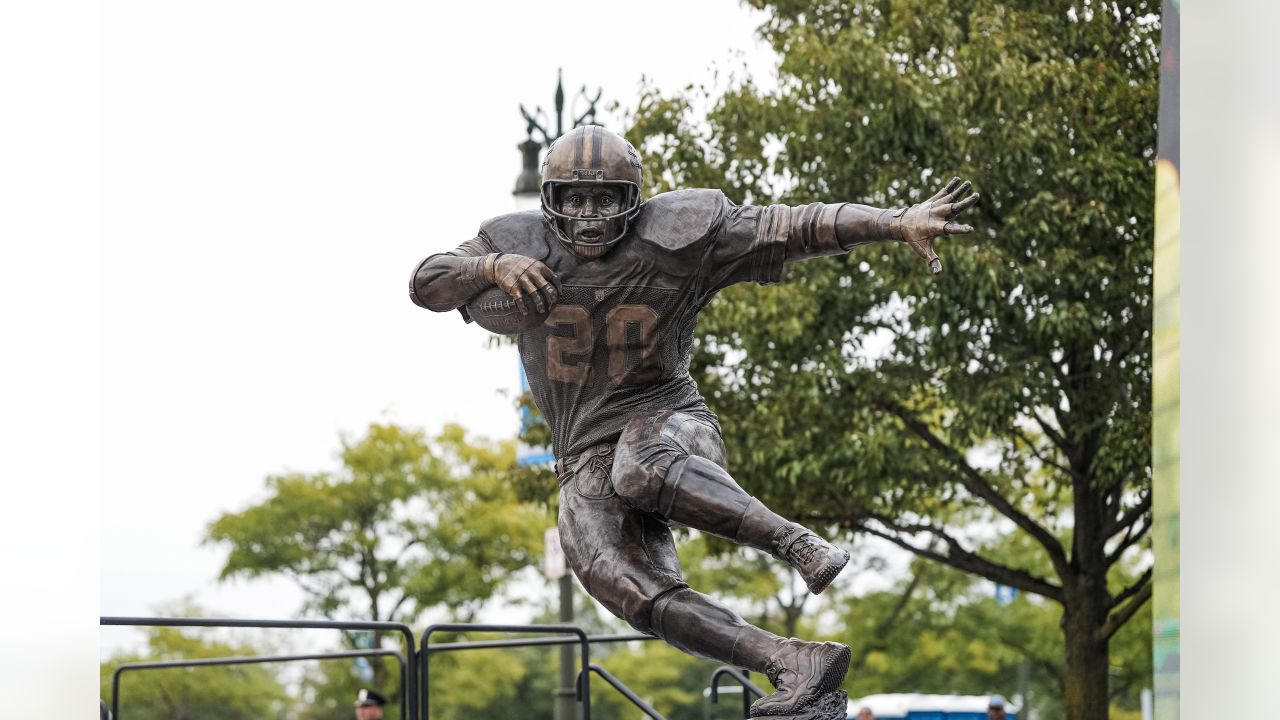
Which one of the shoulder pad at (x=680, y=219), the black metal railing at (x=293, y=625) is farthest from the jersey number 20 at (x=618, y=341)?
the black metal railing at (x=293, y=625)

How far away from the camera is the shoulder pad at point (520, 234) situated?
5.23 meters

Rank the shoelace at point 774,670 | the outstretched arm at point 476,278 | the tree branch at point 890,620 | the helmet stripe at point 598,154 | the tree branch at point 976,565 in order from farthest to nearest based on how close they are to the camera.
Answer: the tree branch at point 890,620 → the tree branch at point 976,565 → the helmet stripe at point 598,154 → the outstretched arm at point 476,278 → the shoelace at point 774,670

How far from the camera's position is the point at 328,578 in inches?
1105

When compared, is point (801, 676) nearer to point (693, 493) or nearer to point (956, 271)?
point (693, 493)

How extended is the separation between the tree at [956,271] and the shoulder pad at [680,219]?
726 cm

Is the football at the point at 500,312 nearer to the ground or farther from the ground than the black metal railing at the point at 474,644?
farther from the ground

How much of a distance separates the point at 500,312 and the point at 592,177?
0.53 m

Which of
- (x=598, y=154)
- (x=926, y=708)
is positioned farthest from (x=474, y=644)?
(x=926, y=708)

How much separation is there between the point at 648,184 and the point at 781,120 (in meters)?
1.26

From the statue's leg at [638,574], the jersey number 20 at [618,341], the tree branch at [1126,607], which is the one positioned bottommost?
the tree branch at [1126,607]

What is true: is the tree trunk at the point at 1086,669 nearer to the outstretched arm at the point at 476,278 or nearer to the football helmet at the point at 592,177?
the football helmet at the point at 592,177

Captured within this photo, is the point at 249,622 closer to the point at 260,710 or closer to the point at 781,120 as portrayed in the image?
the point at 781,120

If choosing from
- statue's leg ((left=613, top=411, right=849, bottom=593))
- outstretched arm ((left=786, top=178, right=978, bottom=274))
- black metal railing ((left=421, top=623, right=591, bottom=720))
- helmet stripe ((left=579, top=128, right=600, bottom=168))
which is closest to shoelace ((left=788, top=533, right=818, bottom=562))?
statue's leg ((left=613, top=411, right=849, bottom=593))

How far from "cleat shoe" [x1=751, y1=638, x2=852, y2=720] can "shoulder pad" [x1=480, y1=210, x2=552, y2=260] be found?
1.53 meters
